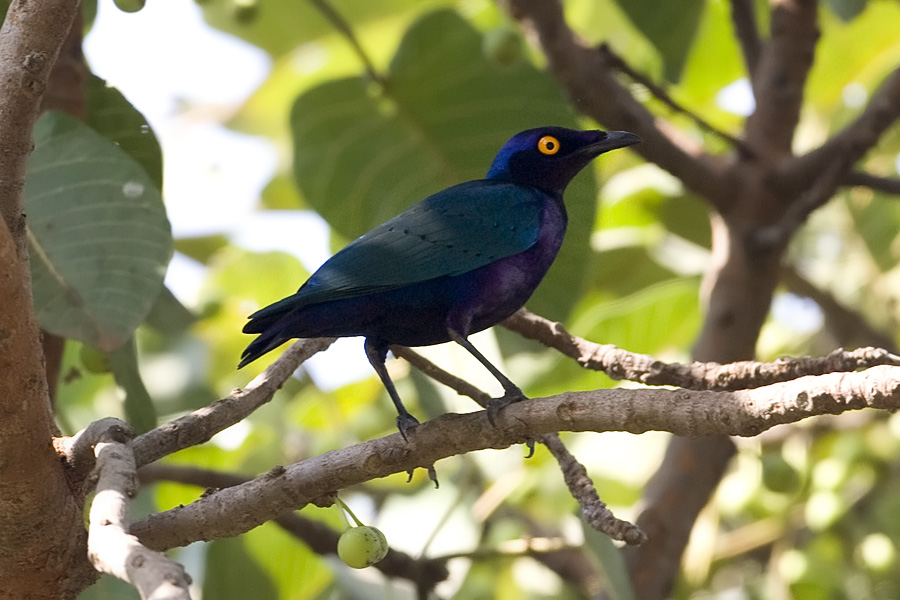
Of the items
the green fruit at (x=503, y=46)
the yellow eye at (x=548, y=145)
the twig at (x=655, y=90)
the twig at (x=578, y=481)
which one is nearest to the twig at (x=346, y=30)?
the green fruit at (x=503, y=46)

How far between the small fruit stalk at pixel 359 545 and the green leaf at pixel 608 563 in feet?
2.58

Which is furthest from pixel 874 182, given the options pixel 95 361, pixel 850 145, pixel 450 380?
pixel 95 361

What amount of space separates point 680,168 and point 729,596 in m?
2.02

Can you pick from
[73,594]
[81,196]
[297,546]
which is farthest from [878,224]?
[73,594]

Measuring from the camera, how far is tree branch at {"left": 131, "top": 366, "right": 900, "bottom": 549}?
66.7 inches

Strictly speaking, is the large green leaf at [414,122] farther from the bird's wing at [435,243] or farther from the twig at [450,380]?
the twig at [450,380]

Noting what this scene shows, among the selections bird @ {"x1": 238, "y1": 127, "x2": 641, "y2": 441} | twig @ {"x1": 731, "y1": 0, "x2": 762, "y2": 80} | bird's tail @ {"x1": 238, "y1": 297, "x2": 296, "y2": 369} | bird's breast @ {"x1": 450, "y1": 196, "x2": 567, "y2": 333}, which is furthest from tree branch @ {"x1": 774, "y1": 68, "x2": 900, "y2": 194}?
Result: bird's tail @ {"x1": 238, "y1": 297, "x2": 296, "y2": 369}

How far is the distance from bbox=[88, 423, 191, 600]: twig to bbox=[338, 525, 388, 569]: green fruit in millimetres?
540

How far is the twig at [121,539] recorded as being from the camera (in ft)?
4.40

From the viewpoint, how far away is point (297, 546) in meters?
4.22

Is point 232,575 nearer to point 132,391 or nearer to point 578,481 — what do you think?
point 132,391

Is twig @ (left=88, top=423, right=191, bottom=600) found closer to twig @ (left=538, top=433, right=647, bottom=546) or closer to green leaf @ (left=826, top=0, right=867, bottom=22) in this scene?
twig @ (left=538, top=433, right=647, bottom=546)

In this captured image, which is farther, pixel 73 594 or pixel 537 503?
pixel 537 503

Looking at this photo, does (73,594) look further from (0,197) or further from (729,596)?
(729,596)
